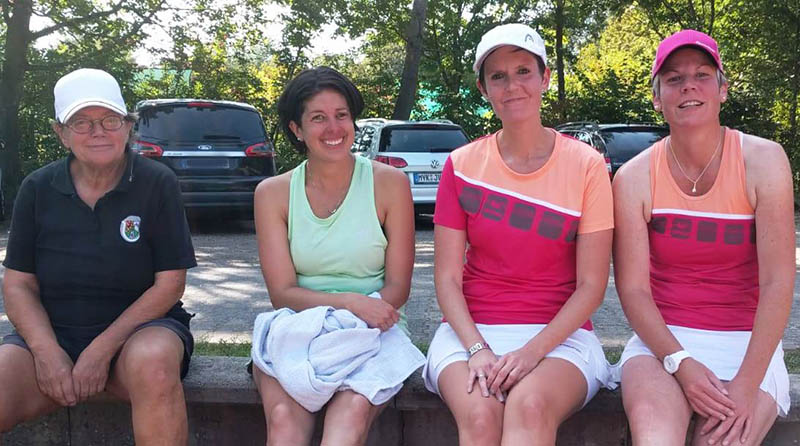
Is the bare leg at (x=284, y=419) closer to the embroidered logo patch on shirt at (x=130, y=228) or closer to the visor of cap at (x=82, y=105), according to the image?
the embroidered logo patch on shirt at (x=130, y=228)

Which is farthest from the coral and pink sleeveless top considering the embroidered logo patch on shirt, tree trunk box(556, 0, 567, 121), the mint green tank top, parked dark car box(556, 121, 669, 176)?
tree trunk box(556, 0, 567, 121)

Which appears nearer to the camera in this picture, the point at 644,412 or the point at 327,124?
the point at 644,412

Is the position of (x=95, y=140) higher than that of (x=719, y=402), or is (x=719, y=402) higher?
(x=95, y=140)

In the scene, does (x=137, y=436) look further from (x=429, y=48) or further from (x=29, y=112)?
(x=429, y=48)

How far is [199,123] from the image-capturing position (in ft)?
35.8

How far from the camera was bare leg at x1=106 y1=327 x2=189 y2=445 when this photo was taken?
2.78 m

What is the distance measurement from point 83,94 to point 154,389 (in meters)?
1.19

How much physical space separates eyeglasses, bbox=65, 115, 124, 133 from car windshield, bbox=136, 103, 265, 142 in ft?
25.9

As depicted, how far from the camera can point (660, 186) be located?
294 cm

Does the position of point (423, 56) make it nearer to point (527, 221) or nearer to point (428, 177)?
point (428, 177)

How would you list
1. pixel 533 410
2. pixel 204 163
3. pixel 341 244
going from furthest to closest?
pixel 204 163 → pixel 341 244 → pixel 533 410

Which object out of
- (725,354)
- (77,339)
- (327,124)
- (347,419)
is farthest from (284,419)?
(725,354)

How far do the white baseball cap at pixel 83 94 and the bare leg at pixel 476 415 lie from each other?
175 cm

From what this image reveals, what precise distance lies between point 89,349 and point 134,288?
1.05 feet
